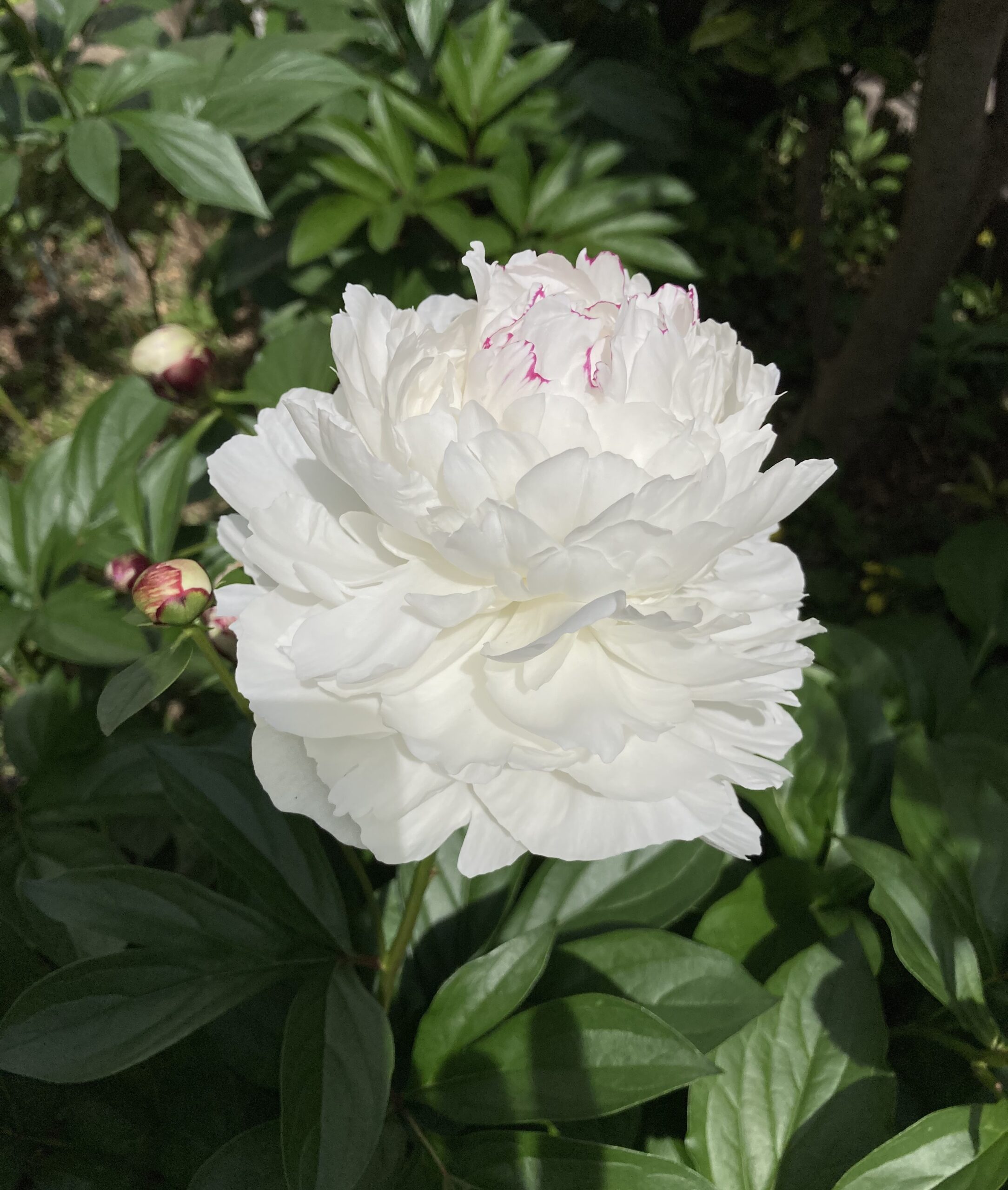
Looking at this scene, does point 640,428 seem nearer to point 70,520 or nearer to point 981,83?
point 70,520

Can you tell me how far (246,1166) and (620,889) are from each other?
417 mm

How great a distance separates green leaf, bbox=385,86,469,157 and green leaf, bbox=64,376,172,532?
60 cm


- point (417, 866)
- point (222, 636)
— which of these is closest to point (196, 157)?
point (222, 636)

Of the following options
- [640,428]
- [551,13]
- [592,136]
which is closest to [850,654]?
[640,428]

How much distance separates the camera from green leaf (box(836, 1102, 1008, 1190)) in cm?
69

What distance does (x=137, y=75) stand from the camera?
48.3 inches

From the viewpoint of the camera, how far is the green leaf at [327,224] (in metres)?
1.31

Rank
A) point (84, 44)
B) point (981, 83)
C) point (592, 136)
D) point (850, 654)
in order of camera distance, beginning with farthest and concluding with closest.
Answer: point (592, 136)
point (84, 44)
point (981, 83)
point (850, 654)

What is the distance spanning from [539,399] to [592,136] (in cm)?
149

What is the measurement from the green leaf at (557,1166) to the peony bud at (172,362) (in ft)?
3.15

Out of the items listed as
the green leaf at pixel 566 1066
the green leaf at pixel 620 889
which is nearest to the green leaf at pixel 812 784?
the green leaf at pixel 620 889

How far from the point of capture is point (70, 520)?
120 cm

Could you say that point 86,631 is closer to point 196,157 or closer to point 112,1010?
point 112,1010

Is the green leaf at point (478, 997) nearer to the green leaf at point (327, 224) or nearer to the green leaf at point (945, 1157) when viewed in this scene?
the green leaf at point (945, 1157)
